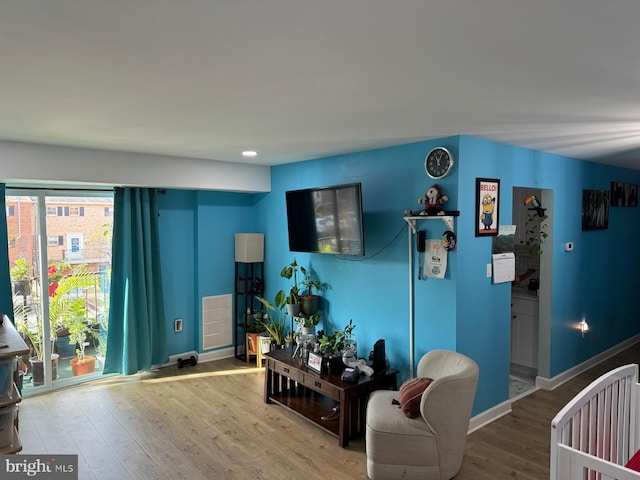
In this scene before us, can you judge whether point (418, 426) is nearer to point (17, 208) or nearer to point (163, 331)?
point (163, 331)

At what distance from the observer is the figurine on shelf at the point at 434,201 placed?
11.0 ft

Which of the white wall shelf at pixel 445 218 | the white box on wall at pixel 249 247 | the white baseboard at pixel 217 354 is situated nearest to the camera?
the white wall shelf at pixel 445 218

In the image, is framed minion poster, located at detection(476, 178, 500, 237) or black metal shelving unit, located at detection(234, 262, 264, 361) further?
black metal shelving unit, located at detection(234, 262, 264, 361)

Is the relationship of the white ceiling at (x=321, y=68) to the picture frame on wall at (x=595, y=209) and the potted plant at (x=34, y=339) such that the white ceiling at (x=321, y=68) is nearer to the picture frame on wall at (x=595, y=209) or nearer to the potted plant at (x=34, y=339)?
the picture frame on wall at (x=595, y=209)

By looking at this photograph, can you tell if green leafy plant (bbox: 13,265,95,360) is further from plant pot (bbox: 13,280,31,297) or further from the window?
the window

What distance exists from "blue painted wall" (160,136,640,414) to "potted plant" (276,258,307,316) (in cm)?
11

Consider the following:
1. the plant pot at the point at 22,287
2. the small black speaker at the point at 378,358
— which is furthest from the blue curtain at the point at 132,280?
the small black speaker at the point at 378,358

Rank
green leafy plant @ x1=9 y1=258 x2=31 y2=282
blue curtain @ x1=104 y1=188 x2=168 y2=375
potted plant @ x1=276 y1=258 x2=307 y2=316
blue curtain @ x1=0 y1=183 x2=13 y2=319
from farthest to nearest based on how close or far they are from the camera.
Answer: blue curtain @ x1=104 y1=188 x2=168 y2=375, potted plant @ x1=276 y1=258 x2=307 y2=316, green leafy plant @ x1=9 y1=258 x2=31 y2=282, blue curtain @ x1=0 y1=183 x2=13 y2=319

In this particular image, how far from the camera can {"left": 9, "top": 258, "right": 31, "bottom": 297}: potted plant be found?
425 centimetres

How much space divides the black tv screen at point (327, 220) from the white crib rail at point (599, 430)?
6.68 ft

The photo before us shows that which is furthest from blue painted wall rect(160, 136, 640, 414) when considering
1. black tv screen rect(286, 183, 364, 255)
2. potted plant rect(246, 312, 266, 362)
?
potted plant rect(246, 312, 266, 362)

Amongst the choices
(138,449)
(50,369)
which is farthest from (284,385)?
(50,369)

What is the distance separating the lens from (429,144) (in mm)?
3535

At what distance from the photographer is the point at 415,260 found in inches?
143
